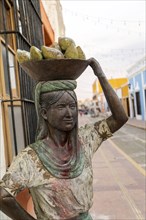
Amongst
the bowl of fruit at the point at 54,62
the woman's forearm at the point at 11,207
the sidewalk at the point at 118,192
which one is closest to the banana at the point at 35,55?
the bowl of fruit at the point at 54,62

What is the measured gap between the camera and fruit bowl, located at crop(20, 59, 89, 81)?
1.61m

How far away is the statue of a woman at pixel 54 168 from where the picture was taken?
62.1 inches

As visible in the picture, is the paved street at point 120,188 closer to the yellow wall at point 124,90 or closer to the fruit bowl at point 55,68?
the fruit bowl at point 55,68

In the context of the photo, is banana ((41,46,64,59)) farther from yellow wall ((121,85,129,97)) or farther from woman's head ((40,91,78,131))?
yellow wall ((121,85,129,97))

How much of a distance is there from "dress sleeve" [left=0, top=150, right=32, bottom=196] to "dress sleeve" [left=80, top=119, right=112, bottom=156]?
1.29 feet

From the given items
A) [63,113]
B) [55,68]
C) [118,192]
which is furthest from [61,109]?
[118,192]

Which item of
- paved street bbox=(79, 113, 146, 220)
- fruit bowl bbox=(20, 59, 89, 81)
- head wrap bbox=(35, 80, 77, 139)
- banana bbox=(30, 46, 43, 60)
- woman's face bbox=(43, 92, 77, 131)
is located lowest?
paved street bbox=(79, 113, 146, 220)

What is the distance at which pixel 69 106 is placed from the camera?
1649 mm

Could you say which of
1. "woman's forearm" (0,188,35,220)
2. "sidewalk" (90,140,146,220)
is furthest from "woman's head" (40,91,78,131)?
"sidewalk" (90,140,146,220)

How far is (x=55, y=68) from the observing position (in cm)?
162

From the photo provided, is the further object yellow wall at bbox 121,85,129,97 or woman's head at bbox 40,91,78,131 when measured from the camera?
yellow wall at bbox 121,85,129,97

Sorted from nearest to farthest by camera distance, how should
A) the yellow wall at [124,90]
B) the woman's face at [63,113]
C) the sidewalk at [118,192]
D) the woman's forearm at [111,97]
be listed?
1. the woman's face at [63,113]
2. the woman's forearm at [111,97]
3. the sidewalk at [118,192]
4. the yellow wall at [124,90]

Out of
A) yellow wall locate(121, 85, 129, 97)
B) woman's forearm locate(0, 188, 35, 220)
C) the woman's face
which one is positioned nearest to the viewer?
woman's forearm locate(0, 188, 35, 220)

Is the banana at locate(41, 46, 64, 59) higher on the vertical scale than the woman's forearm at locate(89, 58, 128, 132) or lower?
higher
